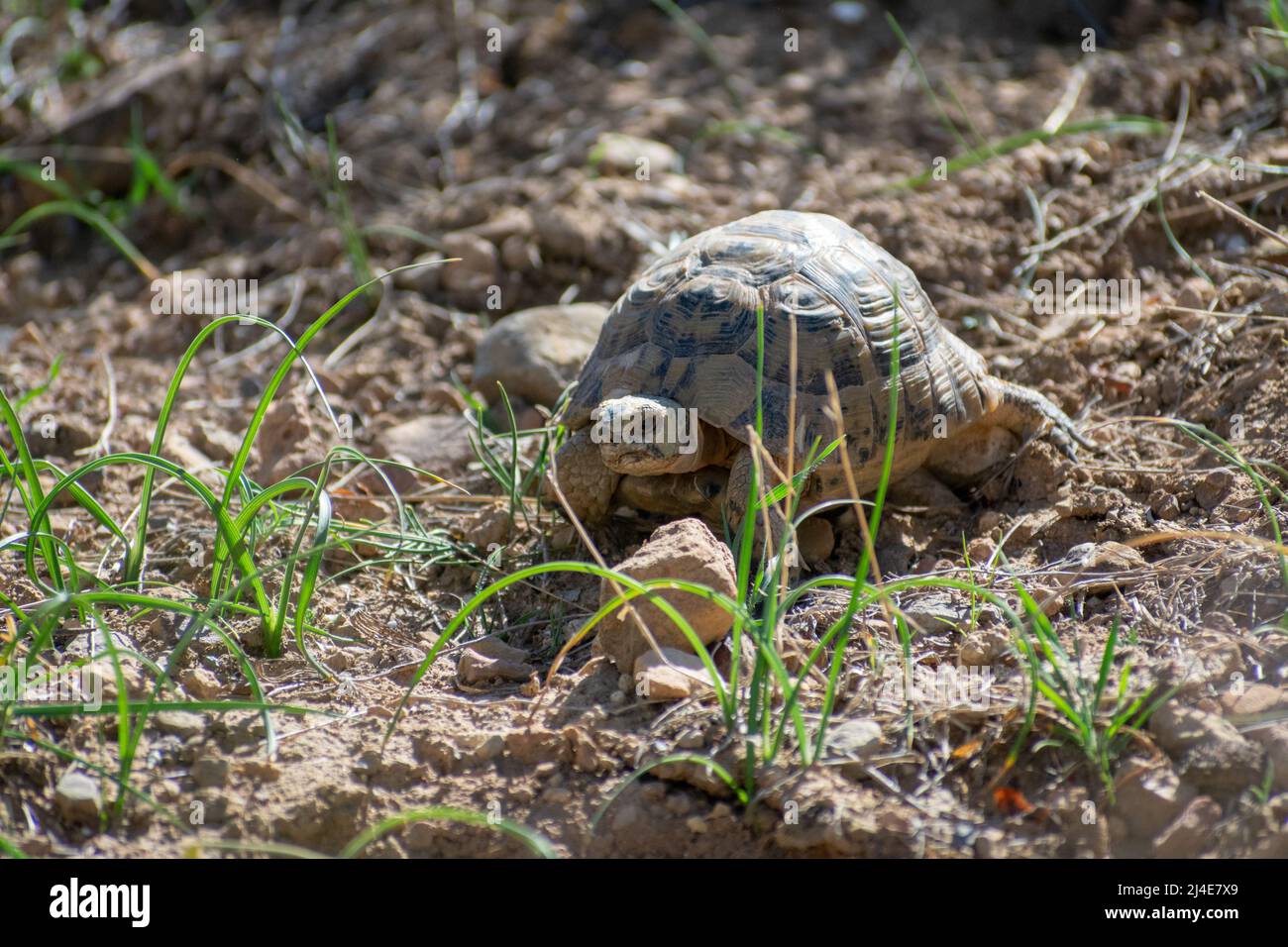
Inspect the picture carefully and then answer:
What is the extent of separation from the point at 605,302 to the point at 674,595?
2.38m

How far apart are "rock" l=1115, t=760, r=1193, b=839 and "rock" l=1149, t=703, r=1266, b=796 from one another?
40 millimetres

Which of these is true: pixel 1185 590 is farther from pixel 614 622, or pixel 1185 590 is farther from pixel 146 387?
pixel 146 387

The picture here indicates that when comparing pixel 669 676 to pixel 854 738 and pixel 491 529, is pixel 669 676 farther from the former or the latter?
pixel 491 529

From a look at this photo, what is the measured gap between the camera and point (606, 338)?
3.72 m

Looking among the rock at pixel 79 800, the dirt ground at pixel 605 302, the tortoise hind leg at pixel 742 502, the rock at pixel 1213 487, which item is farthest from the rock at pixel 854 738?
the rock at pixel 79 800

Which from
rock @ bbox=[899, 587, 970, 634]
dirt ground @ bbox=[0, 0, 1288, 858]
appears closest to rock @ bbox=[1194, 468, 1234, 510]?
dirt ground @ bbox=[0, 0, 1288, 858]

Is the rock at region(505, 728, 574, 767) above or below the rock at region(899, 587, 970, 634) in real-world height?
below

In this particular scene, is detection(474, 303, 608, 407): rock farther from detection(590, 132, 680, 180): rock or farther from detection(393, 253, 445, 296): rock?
detection(590, 132, 680, 180): rock

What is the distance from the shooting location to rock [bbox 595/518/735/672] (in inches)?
113

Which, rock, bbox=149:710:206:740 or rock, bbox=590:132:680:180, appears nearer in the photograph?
rock, bbox=149:710:206:740

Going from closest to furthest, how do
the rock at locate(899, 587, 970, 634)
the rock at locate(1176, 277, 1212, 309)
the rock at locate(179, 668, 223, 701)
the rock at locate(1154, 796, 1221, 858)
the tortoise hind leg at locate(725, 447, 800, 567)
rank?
the rock at locate(1154, 796, 1221, 858), the rock at locate(179, 668, 223, 701), the rock at locate(899, 587, 970, 634), the tortoise hind leg at locate(725, 447, 800, 567), the rock at locate(1176, 277, 1212, 309)

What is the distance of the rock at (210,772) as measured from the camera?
261 cm

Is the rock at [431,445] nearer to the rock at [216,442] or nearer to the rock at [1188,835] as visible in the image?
the rock at [216,442]

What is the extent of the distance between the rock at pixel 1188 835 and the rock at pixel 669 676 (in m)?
1.05
